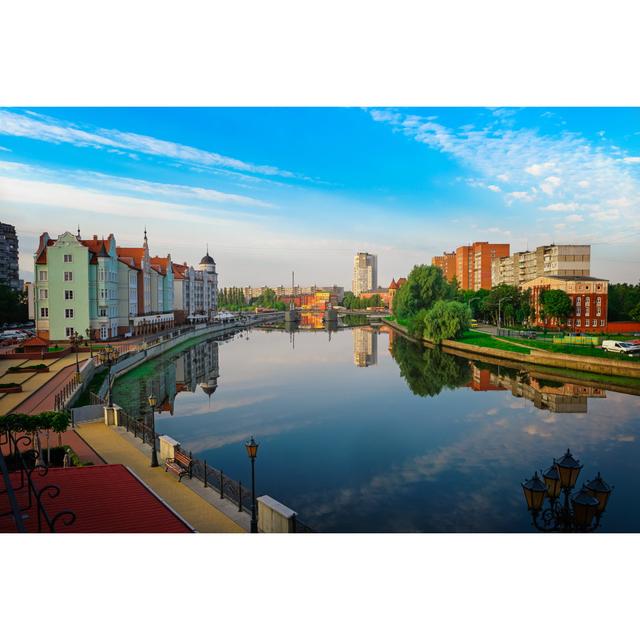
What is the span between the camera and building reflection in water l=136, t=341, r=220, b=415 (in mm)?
18156

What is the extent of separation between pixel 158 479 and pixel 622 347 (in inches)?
928

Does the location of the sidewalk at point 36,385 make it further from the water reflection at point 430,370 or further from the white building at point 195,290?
the white building at point 195,290

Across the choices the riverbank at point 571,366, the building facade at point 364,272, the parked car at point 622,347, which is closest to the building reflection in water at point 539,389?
the riverbank at point 571,366

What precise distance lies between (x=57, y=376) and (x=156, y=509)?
12.5 meters

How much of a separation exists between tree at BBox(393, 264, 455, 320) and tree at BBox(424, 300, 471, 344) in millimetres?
7177

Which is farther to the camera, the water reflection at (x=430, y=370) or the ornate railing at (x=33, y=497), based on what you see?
the water reflection at (x=430, y=370)

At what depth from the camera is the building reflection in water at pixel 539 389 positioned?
1647 cm

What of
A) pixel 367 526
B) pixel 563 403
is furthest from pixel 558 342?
pixel 367 526

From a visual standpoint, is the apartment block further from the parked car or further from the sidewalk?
the sidewalk

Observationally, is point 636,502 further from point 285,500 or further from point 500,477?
point 285,500

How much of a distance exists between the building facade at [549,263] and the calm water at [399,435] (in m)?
29.1

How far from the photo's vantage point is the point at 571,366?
76.6ft

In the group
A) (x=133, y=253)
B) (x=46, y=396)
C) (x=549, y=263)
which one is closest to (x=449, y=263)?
(x=549, y=263)

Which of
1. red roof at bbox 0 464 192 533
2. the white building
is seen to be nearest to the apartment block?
the white building
